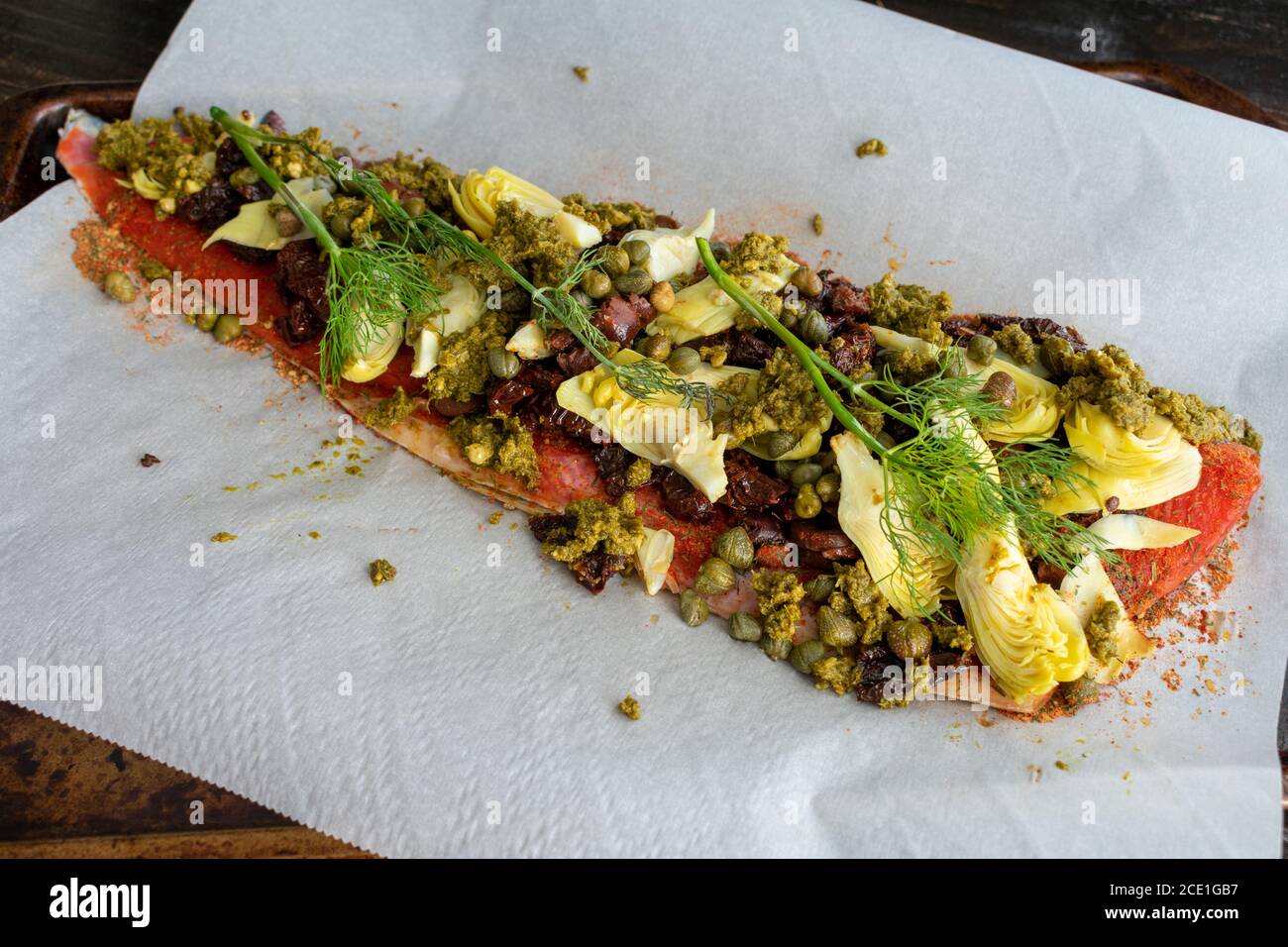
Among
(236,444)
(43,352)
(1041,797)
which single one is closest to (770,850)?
(1041,797)

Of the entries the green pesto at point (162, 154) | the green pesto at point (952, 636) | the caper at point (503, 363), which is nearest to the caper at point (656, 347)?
the caper at point (503, 363)

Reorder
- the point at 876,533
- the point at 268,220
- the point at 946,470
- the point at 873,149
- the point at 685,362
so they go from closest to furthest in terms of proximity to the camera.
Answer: the point at 946,470 < the point at 876,533 < the point at 685,362 < the point at 268,220 < the point at 873,149

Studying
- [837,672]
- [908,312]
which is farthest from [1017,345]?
[837,672]

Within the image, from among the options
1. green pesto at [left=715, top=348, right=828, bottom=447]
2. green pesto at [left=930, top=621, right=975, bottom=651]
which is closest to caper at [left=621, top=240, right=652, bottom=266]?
green pesto at [left=715, top=348, right=828, bottom=447]

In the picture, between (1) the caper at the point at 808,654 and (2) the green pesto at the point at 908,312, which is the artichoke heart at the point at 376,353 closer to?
(2) the green pesto at the point at 908,312

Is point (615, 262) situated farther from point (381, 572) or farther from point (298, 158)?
point (298, 158)

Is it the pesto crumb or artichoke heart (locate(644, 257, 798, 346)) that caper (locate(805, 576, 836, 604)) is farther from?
the pesto crumb

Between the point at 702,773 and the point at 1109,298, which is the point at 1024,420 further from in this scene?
the point at 702,773
